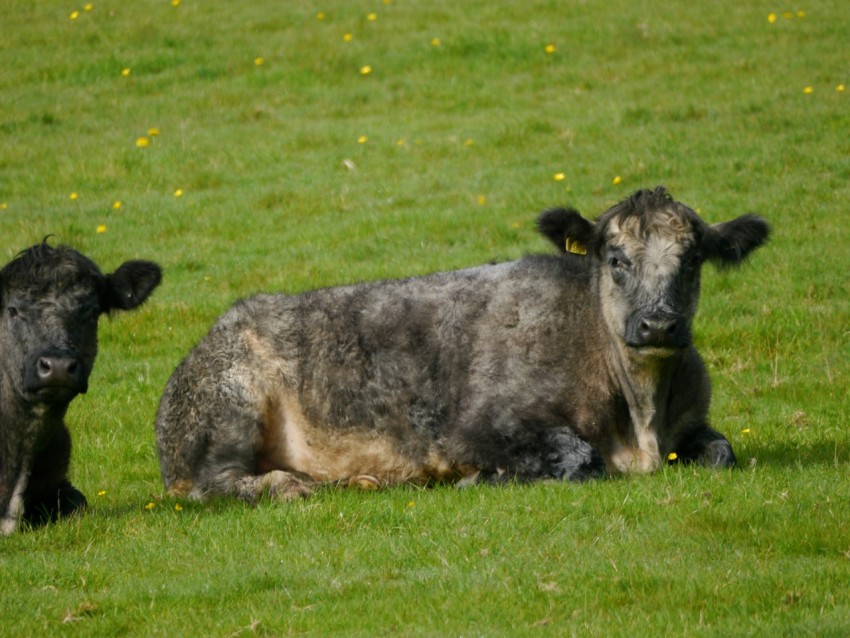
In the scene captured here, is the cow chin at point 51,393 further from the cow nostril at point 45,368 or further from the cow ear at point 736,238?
the cow ear at point 736,238

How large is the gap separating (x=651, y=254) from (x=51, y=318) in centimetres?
457

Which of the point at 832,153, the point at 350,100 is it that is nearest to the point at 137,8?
the point at 350,100

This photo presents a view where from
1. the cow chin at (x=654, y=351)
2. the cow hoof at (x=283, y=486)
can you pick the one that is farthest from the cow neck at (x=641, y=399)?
the cow hoof at (x=283, y=486)

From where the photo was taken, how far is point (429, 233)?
19703 millimetres

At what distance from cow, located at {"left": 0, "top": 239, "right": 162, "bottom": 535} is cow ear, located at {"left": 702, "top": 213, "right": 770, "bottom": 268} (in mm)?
4811

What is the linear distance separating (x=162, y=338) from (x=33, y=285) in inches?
257

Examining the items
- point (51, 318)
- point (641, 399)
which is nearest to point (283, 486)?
point (51, 318)

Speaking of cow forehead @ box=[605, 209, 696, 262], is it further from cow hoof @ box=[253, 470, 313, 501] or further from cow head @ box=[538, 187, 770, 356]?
cow hoof @ box=[253, 470, 313, 501]

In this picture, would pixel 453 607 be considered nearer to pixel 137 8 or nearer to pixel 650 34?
pixel 650 34

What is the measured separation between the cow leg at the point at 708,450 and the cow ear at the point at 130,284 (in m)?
4.46

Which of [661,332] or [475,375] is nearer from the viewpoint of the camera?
[661,332]

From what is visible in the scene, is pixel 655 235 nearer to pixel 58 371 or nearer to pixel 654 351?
pixel 654 351

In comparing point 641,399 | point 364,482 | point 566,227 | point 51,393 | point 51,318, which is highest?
point 566,227

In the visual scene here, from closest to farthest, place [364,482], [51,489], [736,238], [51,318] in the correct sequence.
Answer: [51,318] → [51,489] → [364,482] → [736,238]
